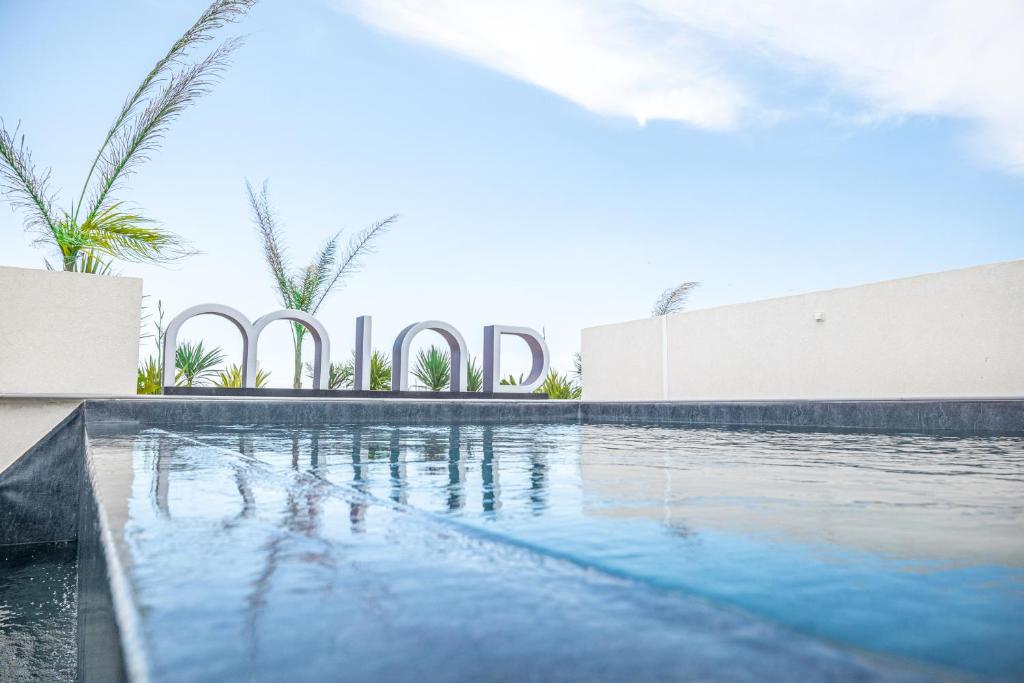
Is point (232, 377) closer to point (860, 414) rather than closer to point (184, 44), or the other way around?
point (184, 44)

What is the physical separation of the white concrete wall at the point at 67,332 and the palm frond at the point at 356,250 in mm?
7831

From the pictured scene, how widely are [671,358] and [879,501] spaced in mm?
11123

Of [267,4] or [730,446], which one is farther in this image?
[267,4]

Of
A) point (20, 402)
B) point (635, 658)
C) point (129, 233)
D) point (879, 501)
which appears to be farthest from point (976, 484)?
point (129, 233)

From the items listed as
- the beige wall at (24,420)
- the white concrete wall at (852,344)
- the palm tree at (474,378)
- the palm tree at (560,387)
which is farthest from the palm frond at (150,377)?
the white concrete wall at (852,344)

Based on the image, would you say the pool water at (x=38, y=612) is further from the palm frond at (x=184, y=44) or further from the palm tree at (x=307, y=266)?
the palm tree at (x=307, y=266)

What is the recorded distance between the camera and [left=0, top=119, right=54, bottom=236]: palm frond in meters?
8.70

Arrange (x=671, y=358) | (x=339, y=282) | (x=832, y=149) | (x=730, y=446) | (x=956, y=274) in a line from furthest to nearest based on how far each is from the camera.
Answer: (x=832, y=149) < (x=339, y=282) < (x=671, y=358) < (x=956, y=274) < (x=730, y=446)

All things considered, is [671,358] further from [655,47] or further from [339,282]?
[655,47]

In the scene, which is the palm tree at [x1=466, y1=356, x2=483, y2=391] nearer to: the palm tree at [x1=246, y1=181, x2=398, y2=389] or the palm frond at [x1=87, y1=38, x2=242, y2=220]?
the palm tree at [x1=246, y1=181, x2=398, y2=389]

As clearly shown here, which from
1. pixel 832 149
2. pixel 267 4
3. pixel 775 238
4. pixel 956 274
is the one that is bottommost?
pixel 956 274

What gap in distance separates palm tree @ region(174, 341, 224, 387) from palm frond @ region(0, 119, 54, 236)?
4.34 meters

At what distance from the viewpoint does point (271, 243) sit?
15094 millimetres

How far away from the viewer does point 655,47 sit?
19.1 meters
